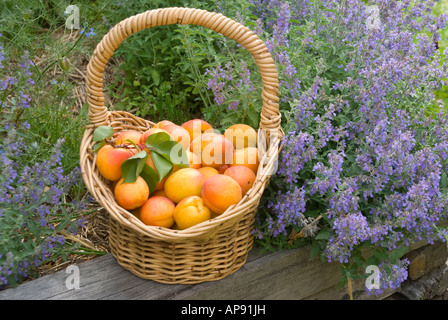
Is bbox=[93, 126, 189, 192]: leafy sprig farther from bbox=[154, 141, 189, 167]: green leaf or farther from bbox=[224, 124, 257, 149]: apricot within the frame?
bbox=[224, 124, 257, 149]: apricot

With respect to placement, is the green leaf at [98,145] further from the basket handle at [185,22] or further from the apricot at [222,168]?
the apricot at [222,168]

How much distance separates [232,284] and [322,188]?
Result: 1.65ft

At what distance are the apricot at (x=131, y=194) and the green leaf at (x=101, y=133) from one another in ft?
0.68

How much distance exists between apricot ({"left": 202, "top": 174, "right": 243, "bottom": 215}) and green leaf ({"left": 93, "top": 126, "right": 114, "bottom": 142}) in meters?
0.42

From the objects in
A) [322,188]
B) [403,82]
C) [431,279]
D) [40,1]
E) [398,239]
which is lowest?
[431,279]

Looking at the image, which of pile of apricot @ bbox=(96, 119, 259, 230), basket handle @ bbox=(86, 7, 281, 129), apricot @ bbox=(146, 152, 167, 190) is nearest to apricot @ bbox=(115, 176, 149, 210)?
pile of apricot @ bbox=(96, 119, 259, 230)

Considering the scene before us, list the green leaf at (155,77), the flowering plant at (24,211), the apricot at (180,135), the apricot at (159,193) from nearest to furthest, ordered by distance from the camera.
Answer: the flowering plant at (24,211), the apricot at (159,193), the apricot at (180,135), the green leaf at (155,77)

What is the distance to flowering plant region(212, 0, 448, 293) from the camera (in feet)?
5.67

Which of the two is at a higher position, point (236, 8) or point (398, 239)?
point (236, 8)

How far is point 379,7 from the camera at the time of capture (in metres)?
2.29

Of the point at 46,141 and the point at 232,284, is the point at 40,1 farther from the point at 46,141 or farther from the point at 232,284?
the point at 232,284

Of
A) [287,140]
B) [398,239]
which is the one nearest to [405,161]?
[398,239]

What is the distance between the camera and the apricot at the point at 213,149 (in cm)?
184

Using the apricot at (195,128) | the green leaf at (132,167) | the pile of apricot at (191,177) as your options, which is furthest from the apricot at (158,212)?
the apricot at (195,128)
